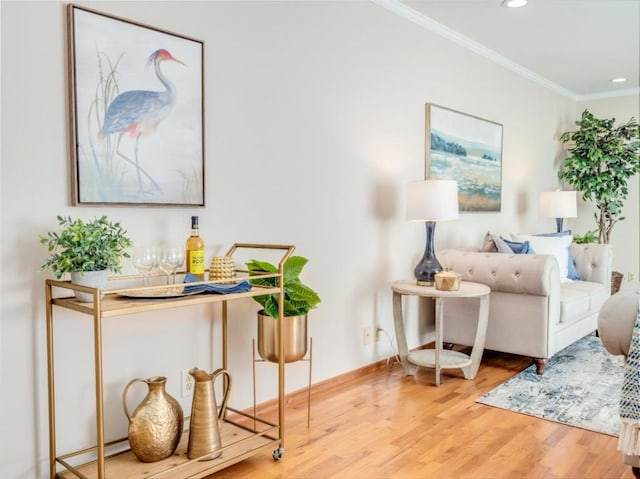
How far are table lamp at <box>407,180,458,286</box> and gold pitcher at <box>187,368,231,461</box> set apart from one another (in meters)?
1.71

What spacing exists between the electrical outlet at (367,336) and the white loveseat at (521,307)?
0.65 meters

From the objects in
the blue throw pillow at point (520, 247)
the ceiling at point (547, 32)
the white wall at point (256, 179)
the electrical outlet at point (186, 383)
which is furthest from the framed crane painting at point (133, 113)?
the blue throw pillow at point (520, 247)

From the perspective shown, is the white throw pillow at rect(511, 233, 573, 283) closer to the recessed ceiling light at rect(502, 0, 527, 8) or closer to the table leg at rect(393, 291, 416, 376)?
the table leg at rect(393, 291, 416, 376)

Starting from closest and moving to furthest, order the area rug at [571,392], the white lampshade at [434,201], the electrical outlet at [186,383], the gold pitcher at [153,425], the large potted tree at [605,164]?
the gold pitcher at [153,425] < the electrical outlet at [186,383] < the area rug at [571,392] < the white lampshade at [434,201] < the large potted tree at [605,164]

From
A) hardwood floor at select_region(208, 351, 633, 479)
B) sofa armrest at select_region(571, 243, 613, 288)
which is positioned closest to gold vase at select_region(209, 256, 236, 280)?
hardwood floor at select_region(208, 351, 633, 479)

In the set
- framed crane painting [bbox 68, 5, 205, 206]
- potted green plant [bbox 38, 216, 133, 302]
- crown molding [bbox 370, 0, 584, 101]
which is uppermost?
crown molding [bbox 370, 0, 584, 101]

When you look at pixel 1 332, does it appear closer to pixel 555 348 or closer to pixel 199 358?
pixel 199 358

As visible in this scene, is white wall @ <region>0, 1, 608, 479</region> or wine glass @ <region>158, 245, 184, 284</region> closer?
white wall @ <region>0, 1, 608, 479</region>

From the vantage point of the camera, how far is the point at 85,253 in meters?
1.80

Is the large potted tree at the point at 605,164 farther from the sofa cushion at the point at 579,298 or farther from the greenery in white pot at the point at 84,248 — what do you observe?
the greenery in white pot at the point at 84,248

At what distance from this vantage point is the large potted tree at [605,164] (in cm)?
557

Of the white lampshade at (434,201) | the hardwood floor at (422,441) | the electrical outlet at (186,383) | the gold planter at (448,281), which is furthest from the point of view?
the white lampshade at (434,201)

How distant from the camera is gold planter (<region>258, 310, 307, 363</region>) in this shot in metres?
2.43

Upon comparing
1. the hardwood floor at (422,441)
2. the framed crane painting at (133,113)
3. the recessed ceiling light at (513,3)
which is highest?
the recessed ceiling light at (513,3)
